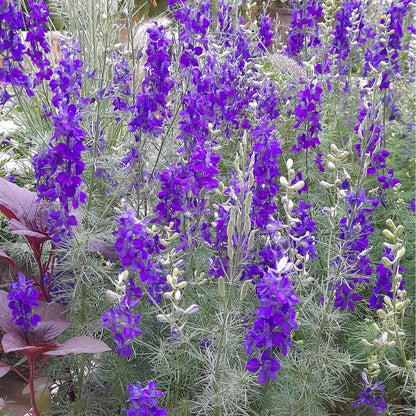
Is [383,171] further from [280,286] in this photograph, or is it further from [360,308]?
[280,286]

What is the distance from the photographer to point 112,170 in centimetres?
248

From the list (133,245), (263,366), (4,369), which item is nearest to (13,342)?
(4,369)

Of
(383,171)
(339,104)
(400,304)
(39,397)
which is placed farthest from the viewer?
(339,104)

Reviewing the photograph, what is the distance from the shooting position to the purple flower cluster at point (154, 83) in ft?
7.05

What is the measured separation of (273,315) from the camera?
1.53m

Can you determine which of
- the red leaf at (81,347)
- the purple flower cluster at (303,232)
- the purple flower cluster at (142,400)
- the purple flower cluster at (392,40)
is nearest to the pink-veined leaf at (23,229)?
the red leaf at (81,347)

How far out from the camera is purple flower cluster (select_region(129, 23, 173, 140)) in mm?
2148

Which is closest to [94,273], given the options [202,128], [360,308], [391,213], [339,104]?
[202,128]

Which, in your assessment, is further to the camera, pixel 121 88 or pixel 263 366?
pixel 121 88

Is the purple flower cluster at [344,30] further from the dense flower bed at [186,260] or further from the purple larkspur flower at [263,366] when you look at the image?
the purple larkspur flower at [263,366]

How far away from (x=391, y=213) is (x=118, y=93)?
1.68m

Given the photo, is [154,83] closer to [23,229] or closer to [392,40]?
[23,229]

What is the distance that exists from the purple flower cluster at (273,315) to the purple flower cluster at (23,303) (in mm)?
821

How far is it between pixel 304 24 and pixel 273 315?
2.61m
